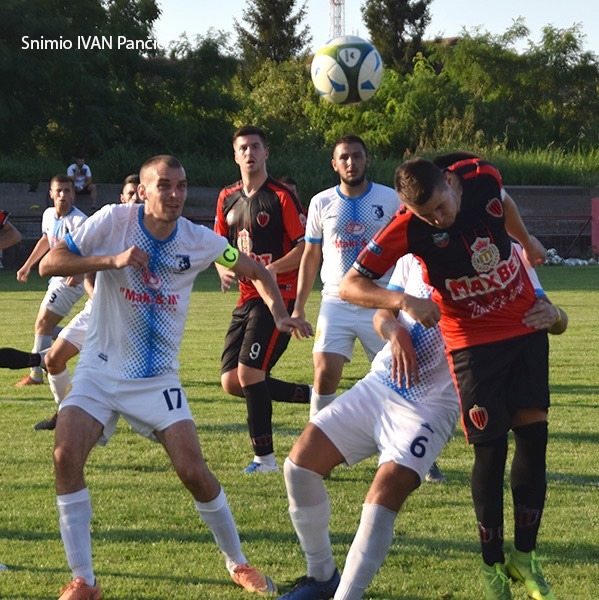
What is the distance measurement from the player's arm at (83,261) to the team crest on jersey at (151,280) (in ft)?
0.49

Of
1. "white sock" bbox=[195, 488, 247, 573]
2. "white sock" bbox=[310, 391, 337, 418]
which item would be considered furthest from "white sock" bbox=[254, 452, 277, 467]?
"white sock" bbox=[195, 488, 247, 573]

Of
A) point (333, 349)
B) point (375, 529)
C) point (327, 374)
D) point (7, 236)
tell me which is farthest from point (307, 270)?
point (375, 529)

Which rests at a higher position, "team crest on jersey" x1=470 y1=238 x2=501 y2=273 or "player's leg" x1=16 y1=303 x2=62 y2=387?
"team crest on jersey" x1=470 y1=238 x2=501 y2=273

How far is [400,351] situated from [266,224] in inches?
152

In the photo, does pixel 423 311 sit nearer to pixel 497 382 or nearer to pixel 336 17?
pixel 497 382

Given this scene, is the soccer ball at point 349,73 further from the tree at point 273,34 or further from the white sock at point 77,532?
the tree at point 273,34

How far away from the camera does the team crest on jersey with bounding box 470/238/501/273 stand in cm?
498

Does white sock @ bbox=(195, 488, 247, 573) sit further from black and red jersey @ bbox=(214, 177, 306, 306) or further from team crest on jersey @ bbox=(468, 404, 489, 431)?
black and red jersey @ bbox=(214, 177, 306, 306)

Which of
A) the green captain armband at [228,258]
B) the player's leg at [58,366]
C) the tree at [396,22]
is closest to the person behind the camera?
the green captain armband at [228,258]

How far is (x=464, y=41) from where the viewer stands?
62.3 meters

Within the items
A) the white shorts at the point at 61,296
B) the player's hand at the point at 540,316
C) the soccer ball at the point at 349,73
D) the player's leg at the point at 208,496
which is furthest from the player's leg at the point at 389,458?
the soccer ball at the point at 349,73

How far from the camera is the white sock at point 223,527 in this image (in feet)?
18.0

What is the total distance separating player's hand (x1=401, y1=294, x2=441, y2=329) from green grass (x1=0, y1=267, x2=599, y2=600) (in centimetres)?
134

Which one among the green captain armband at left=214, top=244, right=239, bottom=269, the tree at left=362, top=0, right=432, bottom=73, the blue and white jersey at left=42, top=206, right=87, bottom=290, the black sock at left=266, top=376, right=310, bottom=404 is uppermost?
the tree at left=362, top=0, right=432, bottom=73
